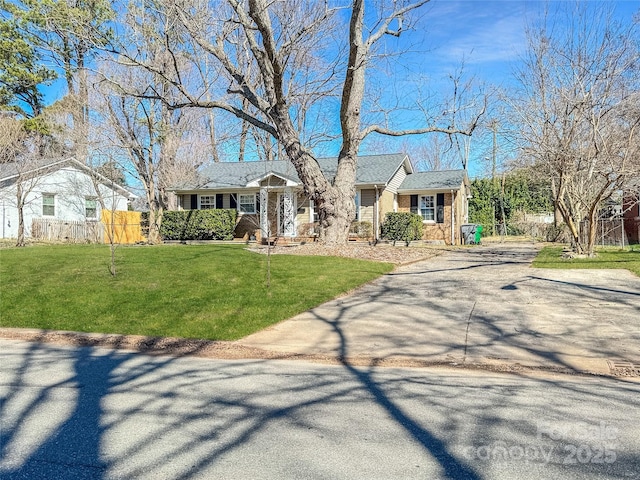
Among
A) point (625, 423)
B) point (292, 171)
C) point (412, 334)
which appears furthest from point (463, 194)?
point (625, 423)

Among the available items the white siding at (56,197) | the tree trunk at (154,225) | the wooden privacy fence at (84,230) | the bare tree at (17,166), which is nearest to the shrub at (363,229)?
the tree trunk at (154,225)

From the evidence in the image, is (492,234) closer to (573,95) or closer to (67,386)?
(573,95)

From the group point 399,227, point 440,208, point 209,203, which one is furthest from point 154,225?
point 440,208

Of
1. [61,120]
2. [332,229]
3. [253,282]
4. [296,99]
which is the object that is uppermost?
[61,120]

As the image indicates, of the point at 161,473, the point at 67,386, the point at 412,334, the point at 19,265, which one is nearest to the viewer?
the point at 161,473

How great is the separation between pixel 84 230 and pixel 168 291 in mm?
18615

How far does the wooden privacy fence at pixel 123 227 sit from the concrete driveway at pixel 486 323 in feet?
60.9

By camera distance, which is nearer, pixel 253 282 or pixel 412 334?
pixel 412 334

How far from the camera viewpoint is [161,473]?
10.1ft

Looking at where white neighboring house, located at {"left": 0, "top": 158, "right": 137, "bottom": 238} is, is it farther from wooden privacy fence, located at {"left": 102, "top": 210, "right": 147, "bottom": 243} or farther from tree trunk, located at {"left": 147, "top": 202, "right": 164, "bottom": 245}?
tree trunk, located at {"left": 147, "top": 202, "right": 164, "bottom": 245}

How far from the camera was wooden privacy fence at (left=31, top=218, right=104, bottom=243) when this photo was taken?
25.6m

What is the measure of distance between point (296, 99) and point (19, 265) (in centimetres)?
1034

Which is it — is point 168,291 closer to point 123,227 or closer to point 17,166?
point 17,166

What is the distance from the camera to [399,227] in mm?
23844
